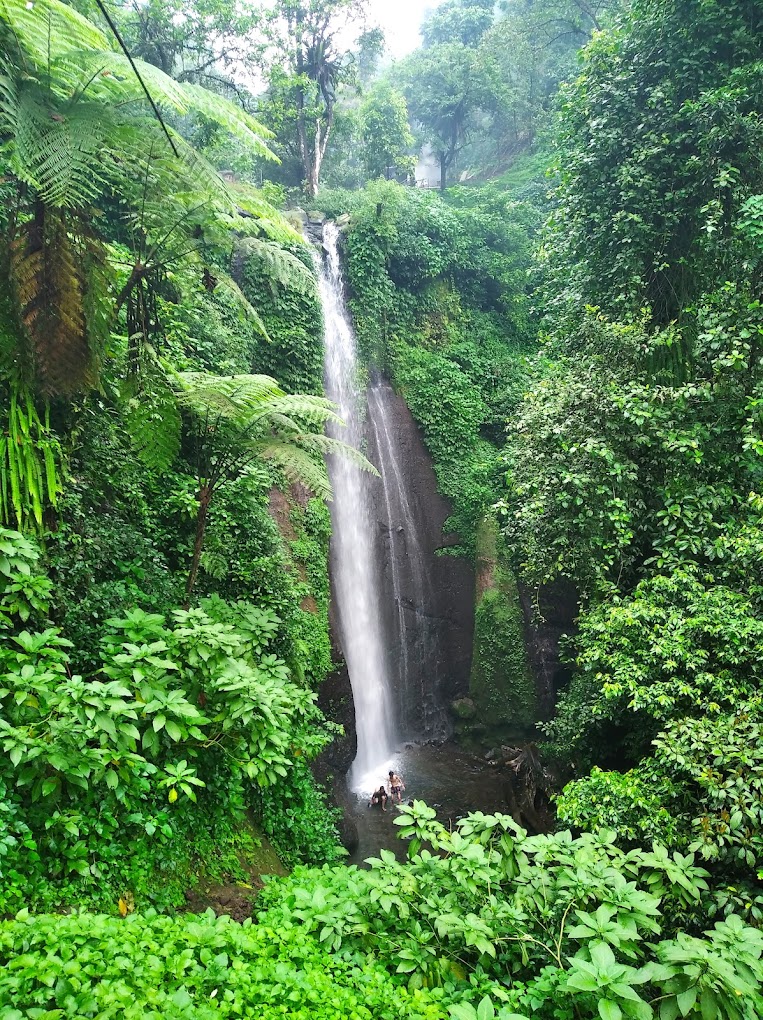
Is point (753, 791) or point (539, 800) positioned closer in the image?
point (753, 791)

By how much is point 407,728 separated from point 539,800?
10.5ft

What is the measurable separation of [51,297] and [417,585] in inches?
361

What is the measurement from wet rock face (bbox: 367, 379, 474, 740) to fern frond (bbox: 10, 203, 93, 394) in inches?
327

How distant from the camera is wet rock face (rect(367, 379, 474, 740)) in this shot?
37.3 feet

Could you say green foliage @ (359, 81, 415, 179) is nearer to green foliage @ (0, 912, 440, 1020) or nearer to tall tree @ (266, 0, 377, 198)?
tall tree @ (266, 0, 377, 198)

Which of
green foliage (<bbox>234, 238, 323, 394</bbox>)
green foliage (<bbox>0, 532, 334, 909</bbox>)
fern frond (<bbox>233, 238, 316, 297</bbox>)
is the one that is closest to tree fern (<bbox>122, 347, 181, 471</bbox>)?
green foliage (<bbox>0, 532, 334, 909</bbox>)

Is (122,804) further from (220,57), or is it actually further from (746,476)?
(220,57)

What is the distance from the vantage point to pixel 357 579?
11.1 m

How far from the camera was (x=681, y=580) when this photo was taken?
219 inches

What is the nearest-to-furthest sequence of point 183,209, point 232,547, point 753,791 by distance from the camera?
point 753,791 → point 183,209 → point 232,547

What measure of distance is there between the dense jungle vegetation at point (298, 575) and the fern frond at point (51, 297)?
2 centimetres

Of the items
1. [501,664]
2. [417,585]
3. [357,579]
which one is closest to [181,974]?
[357,579]

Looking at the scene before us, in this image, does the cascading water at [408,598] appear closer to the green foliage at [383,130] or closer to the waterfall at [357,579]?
the waterfall at [357,579]

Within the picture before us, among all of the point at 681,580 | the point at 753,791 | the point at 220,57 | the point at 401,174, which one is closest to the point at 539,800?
the point at 681,580
